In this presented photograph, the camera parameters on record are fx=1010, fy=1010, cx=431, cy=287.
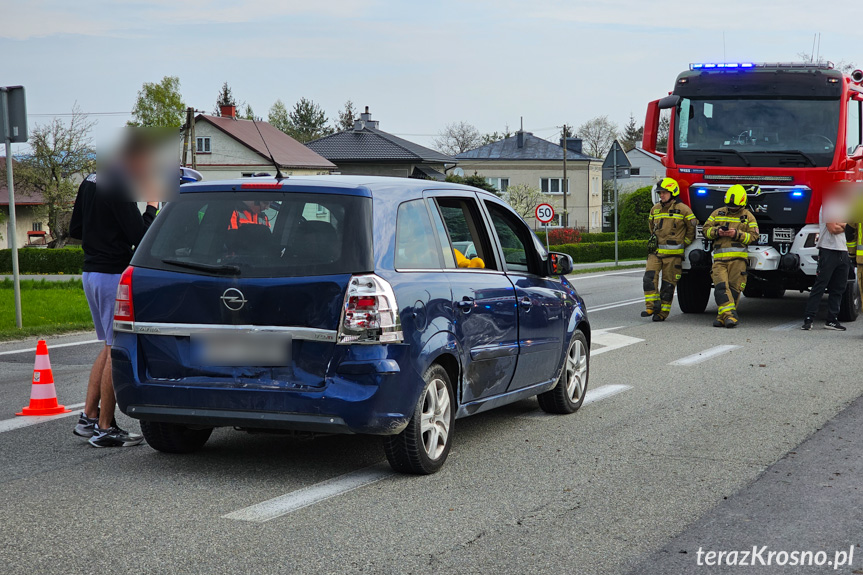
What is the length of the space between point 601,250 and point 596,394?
1276 inches

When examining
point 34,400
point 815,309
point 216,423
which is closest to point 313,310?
point 216,423

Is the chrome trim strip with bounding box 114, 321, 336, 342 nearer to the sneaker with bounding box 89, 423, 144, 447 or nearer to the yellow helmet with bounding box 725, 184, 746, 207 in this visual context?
the sneaker with bounding box 89, 423, 144, 447

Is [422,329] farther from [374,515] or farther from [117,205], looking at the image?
[117,205]

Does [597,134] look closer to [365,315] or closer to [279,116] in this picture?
[279,116]

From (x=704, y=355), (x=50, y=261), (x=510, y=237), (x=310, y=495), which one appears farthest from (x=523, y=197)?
(x=310, y=495)

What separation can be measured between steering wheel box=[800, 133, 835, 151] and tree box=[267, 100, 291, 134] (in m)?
103

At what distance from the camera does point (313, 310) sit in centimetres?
524

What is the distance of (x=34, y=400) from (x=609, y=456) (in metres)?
4.23

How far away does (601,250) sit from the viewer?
4044cm

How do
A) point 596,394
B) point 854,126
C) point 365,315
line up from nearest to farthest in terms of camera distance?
point 365,315 < point 596,394 < point 854,126

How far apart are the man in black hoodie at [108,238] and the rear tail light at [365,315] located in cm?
183

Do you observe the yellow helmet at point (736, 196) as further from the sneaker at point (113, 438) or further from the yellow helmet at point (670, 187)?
the sneaker at point (113, 438)

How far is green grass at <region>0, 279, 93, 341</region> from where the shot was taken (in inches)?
517

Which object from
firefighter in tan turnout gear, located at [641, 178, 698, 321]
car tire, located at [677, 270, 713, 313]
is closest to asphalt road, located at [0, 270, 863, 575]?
firefighter in tan turnout gear, located at [641, 178, 698, 321]
